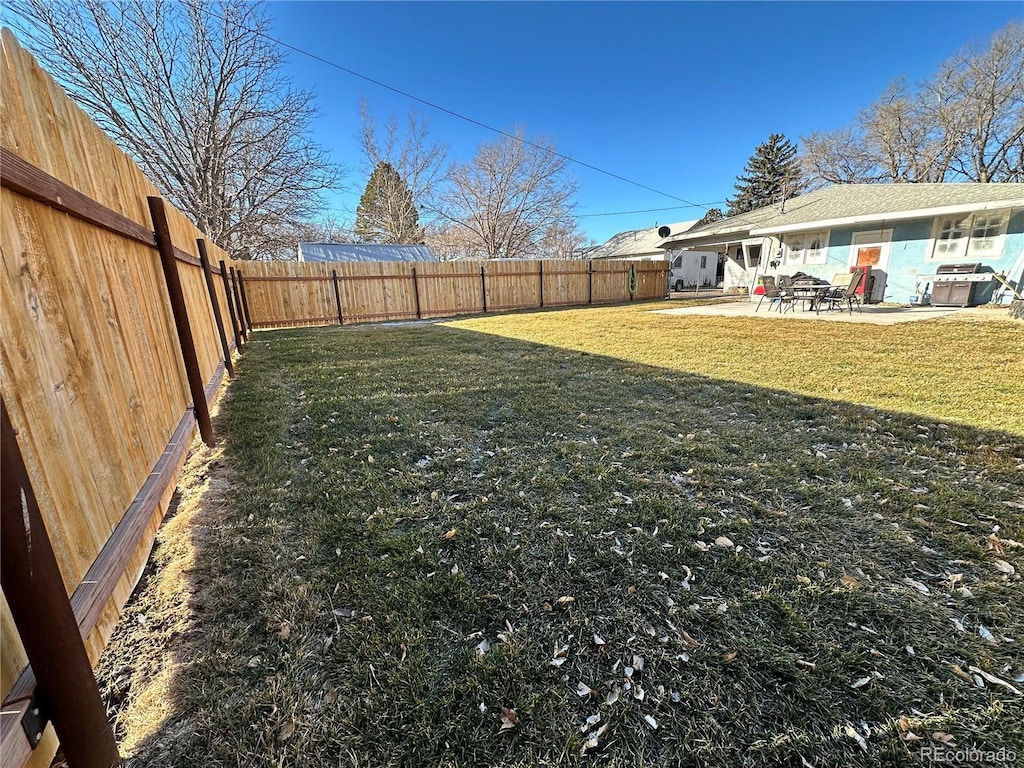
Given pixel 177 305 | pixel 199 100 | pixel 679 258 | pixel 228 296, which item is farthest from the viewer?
pixel 679 258

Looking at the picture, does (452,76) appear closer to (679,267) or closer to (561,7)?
(561,7)

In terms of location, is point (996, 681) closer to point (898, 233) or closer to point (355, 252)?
point (898, 233)

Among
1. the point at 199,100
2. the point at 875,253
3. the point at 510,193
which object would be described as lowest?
the point at 875,253

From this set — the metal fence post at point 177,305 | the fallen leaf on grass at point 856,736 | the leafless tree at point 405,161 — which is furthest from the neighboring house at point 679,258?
the fallen leaf on grass at point 856,736

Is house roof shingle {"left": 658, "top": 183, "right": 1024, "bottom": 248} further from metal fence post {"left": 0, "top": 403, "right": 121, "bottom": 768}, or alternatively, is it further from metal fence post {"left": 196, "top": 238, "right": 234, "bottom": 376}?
metal fence post {"left": 0, "top": 403, "right": 121, "bottom": 768}

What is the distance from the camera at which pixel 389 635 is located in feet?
4.82

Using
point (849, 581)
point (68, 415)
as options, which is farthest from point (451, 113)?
point (849, 581)

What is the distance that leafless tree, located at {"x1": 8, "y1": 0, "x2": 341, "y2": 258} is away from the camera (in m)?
13.2

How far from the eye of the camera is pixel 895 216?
10.6 m

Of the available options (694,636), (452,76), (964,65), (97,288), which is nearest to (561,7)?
(452,76)

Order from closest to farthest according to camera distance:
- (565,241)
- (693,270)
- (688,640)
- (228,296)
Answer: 1. (688,640)
2. (228,296)
3. (693,270)
4. (565,241)

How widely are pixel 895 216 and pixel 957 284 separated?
2.23m

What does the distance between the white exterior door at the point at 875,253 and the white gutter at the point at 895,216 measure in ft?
1.61

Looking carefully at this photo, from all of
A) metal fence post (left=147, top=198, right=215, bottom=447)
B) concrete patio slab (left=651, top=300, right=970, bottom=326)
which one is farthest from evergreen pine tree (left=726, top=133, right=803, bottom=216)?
metal fence post (left=147, top=198, right=215, bottom=447)
